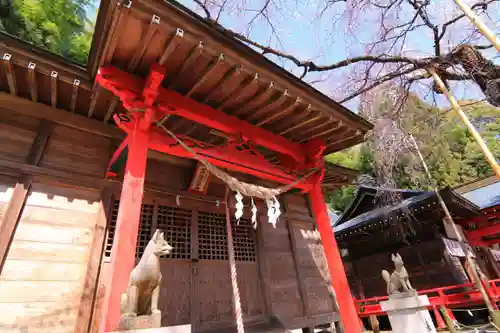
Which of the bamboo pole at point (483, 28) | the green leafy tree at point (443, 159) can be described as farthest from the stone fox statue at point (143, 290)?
the green leafy tree at point (443, 159)

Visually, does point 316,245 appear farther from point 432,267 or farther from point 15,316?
point 432,267

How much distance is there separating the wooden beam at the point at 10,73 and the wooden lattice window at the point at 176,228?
2934 millimetres

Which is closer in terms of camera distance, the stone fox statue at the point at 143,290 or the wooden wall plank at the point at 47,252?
the stone fox statue at the point at 143,290

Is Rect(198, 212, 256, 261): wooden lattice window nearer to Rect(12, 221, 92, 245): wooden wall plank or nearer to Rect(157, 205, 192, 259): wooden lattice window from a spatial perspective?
Rect(157, 205, 192, 259): wooden lattice window

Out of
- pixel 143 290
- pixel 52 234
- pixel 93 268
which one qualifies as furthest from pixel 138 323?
pixel 52 234

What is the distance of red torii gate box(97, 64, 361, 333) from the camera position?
9.48 feet

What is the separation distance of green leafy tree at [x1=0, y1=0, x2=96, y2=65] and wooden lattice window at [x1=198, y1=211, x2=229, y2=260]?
4934 millimetres

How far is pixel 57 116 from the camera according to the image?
440 centimetres

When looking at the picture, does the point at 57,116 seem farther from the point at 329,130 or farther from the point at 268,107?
the point at 329,130

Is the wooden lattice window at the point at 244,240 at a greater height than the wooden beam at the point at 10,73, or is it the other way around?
the wooden beam at the point at 10,73

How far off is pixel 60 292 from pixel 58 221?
1025 millimetres

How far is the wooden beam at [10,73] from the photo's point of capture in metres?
3.30

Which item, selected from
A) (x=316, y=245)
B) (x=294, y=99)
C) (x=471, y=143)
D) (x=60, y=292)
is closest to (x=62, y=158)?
(x=60, y=292)

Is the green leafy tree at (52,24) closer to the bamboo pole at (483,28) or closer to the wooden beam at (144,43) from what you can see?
the wooden beam at (144,43)
